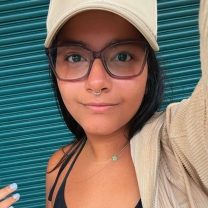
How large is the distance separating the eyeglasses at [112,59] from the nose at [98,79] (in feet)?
0.04

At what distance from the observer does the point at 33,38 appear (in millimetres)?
2848

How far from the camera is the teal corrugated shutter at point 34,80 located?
9.16 feet

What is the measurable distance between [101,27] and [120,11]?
0.08 meters

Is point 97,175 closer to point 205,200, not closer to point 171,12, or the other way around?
point 205,200

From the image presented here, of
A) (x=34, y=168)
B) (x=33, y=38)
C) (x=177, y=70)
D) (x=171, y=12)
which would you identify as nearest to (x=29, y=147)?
(x=34, y=168)

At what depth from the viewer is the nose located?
1.00 metres

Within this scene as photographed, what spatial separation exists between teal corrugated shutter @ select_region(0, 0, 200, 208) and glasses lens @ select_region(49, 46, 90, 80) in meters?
1.69

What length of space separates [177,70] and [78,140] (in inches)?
64.1

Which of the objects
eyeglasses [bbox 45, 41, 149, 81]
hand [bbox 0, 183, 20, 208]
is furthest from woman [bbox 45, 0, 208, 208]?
hand [bbox 0, 183, 20, 208]

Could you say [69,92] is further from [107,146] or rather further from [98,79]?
[107,146]

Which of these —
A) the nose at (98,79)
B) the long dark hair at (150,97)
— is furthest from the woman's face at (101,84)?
the long dark hair at (150,97)

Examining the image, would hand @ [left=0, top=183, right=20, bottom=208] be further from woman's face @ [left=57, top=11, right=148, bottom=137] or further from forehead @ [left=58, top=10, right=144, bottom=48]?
forehead @ [left=58, top=10, right=144, bottom=48]

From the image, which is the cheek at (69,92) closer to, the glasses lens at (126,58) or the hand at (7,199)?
the glasses lens at (126,58)

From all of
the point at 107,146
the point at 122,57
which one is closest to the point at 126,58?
the point at 122,57
